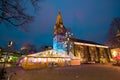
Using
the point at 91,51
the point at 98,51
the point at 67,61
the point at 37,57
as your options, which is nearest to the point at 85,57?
the point at 91,51

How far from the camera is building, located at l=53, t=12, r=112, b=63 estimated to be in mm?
51781

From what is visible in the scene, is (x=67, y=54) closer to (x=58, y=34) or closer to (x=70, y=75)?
(x=70, y=75)

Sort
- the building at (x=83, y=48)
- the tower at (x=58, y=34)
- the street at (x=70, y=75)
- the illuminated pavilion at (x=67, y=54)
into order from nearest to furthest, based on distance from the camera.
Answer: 1. the street at (x=70, y=75)
2. the illuminated pavilion at (x=67, y=54)
3. the building at (x=83, y=48)
4. the tower at (x=58, y=34)

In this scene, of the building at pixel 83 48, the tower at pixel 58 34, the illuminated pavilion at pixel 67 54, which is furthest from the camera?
Answer: the tower at pixel 58 34

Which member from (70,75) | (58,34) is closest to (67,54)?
(70,75)

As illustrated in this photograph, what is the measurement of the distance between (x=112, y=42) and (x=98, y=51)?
90.6 feet

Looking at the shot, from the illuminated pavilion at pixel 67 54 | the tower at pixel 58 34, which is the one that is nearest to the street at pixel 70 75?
the illuminated pavilion at pixel 67 54

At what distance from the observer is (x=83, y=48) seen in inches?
2175

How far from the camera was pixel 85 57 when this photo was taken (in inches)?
2149

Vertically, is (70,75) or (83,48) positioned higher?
(83,48)

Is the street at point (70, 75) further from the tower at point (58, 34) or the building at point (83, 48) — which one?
the tower at point (58, 34)

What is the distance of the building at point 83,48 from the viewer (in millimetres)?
51781

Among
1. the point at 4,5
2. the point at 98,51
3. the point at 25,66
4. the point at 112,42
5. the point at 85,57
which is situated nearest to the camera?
the point at 4,5

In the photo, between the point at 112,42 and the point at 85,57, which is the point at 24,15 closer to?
the point at 112,42
